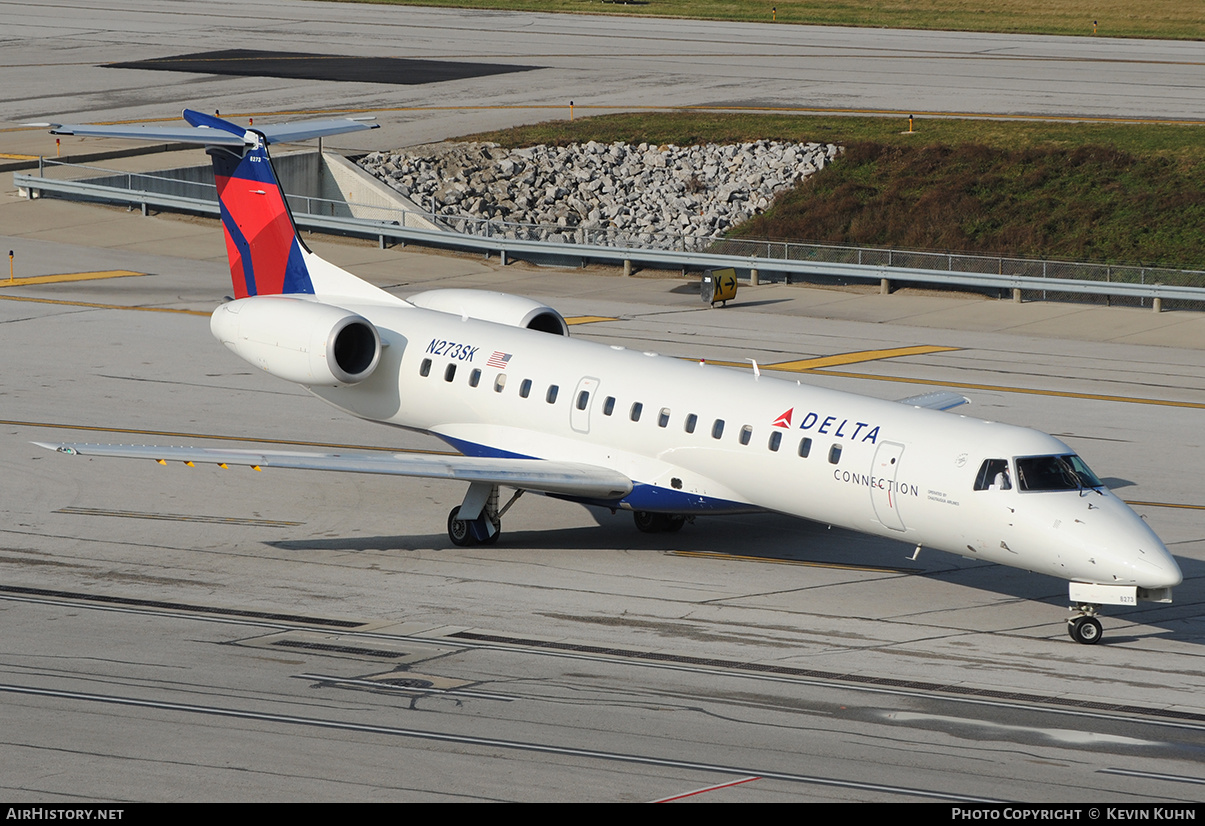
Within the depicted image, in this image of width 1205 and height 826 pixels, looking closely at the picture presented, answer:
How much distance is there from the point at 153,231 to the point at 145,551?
29.2 meters

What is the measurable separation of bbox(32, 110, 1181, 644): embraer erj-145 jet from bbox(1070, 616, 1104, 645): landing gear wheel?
25 mm

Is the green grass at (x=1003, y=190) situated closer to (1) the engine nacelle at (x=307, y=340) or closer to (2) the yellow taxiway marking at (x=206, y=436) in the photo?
(2) the yellow taxiway marking at (x=206, y=436)

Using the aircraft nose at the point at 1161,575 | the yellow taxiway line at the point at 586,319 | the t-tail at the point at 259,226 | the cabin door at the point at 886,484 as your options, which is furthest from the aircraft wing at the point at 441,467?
the yellow taxiway line at the point at 586,319

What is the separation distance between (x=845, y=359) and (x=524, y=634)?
18412 mm

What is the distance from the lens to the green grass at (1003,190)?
51.3 metres

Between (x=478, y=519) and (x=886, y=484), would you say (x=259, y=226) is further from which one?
(x=886, y=484)

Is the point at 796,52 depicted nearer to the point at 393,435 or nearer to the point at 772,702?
the point at 393,435

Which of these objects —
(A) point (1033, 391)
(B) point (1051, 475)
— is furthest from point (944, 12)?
(B) point (1051, 475)

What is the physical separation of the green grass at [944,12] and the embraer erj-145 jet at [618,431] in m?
61.6

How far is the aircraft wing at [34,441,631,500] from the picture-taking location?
22.3 metres

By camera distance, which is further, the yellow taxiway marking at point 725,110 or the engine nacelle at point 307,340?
the yellow taxiway marking at point 725,110

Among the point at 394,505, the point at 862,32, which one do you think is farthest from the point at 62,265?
the point at 862,32

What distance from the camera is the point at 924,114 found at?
6112 centimetres

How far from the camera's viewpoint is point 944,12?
8875 cm
